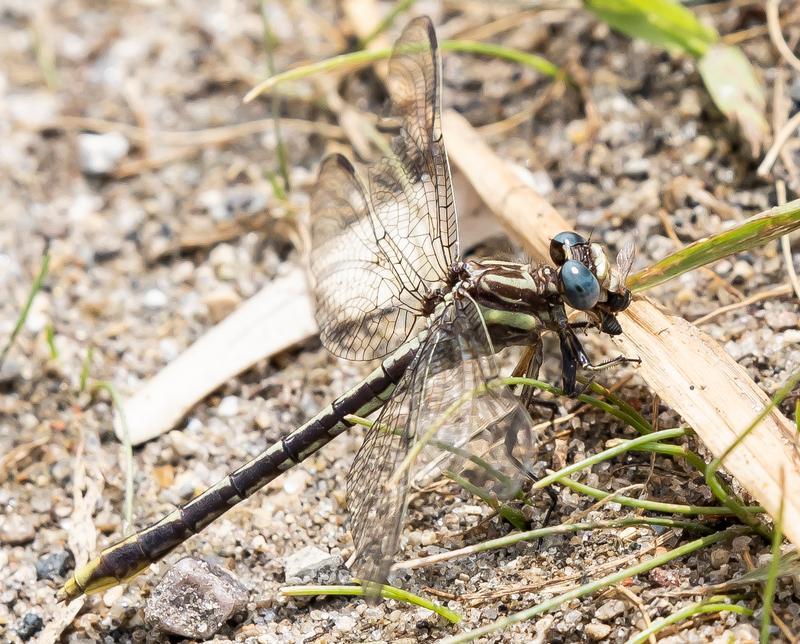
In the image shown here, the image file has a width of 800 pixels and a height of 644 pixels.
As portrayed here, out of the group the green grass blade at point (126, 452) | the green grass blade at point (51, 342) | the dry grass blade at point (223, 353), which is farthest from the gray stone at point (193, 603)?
the green grass blade at point (51, 342)

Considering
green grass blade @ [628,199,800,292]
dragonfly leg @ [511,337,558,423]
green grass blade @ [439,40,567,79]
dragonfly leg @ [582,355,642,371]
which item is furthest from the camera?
green grass blade @ [439,40,567,79]

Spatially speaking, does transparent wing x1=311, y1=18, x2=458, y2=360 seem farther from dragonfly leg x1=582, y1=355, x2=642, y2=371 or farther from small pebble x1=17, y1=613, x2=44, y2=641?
small pebble x1=17, y1=613, x2=44, y2=641

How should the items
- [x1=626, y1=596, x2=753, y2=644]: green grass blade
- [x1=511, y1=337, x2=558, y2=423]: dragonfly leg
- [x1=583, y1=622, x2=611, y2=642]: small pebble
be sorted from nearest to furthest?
1. [x1=626, y1=596, x2=753, y2=644]: green grass blade
2. [x1=583, y1=622, x2=611, y2=642]: small pebble
3. [x1=511, y1=337, x2=558, y2=423]: dragonfly leg

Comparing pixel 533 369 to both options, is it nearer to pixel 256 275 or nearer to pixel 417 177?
pixel 417 177

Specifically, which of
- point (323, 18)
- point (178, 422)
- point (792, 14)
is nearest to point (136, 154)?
point (323, 18)

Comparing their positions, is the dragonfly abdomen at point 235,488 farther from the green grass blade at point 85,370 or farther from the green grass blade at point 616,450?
the green grass blade at point 85,370

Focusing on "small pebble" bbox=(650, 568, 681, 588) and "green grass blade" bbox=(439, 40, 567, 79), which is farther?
"green grass blade" bbox=(439, 40, 567, 79)

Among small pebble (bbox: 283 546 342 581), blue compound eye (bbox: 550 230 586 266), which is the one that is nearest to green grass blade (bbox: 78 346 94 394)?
small pebble (bbox: 283 546 342 581)

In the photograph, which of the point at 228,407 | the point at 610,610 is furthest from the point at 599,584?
the point at 228,407
